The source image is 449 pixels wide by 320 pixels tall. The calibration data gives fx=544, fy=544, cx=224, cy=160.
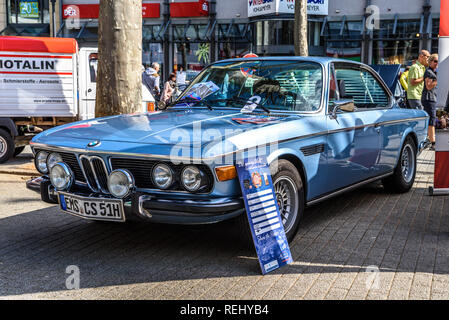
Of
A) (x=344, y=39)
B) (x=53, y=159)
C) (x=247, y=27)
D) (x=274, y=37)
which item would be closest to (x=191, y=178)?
(x=53, y=159)

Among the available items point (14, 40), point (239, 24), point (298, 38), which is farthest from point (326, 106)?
point (239, 24)

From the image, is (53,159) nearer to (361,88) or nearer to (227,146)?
(227,146)

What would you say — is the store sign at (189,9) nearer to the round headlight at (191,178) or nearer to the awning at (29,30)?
the awning at (29,30)

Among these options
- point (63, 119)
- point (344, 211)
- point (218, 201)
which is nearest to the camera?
point (218, 201)

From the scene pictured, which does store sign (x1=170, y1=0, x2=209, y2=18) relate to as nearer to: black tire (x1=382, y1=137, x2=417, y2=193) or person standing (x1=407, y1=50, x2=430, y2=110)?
person standing (x1=407, y1=50, x2=430, y2=110)

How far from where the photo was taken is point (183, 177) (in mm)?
3881

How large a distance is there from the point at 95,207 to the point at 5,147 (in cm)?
653

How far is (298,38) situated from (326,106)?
31.6 ft

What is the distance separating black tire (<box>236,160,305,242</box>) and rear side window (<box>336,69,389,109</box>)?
139 cm

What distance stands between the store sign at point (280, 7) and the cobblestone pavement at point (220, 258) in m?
21.6

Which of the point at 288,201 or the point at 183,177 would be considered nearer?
the point at 183,177

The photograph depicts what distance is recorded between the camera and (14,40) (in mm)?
9828
